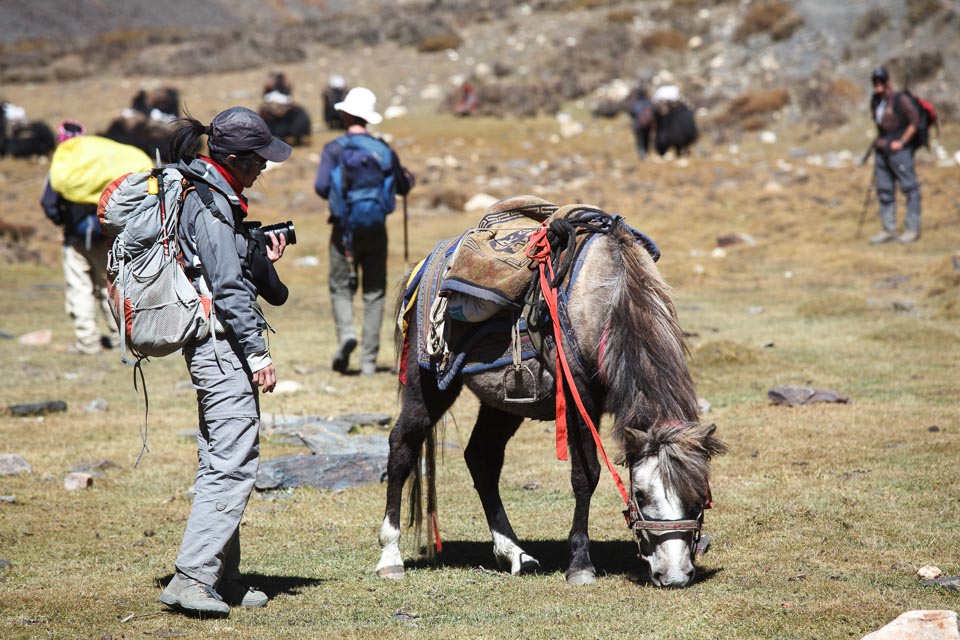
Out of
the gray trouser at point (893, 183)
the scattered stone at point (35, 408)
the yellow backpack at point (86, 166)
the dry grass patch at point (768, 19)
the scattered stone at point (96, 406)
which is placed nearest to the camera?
the scattered stone at point (35, 408)

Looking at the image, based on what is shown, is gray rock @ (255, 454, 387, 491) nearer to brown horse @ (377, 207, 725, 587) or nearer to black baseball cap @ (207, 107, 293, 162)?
brown horse @ (377, 207, 725, 587)

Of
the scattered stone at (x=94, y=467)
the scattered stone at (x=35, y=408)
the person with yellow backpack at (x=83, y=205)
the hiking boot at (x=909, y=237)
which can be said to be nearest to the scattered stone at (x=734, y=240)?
the hiking boot at (x=909, y=237)

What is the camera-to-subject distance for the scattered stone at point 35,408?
30.3ft

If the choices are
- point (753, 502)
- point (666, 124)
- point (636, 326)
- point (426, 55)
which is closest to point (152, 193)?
point (636, 326)

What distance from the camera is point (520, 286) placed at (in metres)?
5.02

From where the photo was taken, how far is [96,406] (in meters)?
9.55

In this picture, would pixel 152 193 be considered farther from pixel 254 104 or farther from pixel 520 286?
pixel 254 104

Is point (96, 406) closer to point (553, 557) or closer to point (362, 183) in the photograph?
point (362, 183)

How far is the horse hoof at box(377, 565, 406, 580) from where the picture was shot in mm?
5215

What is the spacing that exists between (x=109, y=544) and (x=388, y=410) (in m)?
3.46

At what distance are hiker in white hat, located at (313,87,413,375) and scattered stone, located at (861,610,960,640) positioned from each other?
647 cm

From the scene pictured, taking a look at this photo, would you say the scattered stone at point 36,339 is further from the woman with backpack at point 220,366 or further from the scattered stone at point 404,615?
the scattered stone at point 404,615

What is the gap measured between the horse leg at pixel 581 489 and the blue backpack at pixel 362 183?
4.90 metres

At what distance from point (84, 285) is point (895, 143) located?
10736mm
